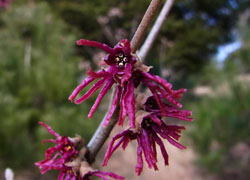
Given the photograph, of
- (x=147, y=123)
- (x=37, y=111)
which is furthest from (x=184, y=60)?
(x=147, y=123)

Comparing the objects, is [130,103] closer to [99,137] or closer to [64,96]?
[99,137]

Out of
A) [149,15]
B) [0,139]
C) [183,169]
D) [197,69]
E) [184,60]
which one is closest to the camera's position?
[149,15]

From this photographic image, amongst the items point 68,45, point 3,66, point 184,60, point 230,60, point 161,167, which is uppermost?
point 184,60

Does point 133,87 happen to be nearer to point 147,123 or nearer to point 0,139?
point 147,123

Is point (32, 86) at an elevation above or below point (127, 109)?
above

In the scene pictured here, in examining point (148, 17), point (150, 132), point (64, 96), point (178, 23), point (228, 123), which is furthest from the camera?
point (178, 23)

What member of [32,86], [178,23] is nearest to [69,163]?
[32,86]
